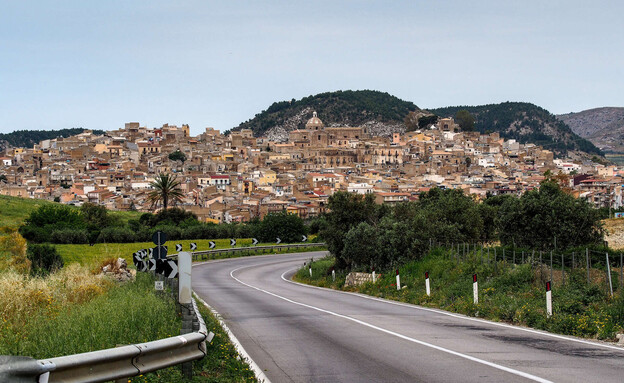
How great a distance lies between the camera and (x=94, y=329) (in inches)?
407

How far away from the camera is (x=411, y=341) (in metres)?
12.0

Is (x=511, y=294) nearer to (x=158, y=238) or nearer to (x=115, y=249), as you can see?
(x=158, y=238)

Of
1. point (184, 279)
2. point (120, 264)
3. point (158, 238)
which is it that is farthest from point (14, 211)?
point (184, 279)

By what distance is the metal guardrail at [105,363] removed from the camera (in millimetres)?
4617

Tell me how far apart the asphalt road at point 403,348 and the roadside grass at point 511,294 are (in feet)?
2.30

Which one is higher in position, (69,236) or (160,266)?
(160,266)

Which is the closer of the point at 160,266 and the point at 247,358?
the point at 247,358

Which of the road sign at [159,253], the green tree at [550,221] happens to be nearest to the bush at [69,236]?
the green tree at [550,221]

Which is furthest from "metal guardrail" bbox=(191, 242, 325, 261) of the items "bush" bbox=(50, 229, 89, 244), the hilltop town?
the hilltop town

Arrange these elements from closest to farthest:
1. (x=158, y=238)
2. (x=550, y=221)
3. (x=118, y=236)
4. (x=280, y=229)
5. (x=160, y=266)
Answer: (x=160, y=266) < (x=158, y=238) < (x=550, y=221) < (x=118, y=236) < (x=280, y=229)

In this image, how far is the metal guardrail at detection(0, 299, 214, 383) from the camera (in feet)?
15.1

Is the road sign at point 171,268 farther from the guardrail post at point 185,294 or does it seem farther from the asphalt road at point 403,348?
the guardrail post at point 185,294

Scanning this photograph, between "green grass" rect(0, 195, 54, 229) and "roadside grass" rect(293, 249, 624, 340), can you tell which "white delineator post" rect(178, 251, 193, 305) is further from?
"green grass" rect(0, 195, 54, 229)

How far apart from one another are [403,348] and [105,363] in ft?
20.3
